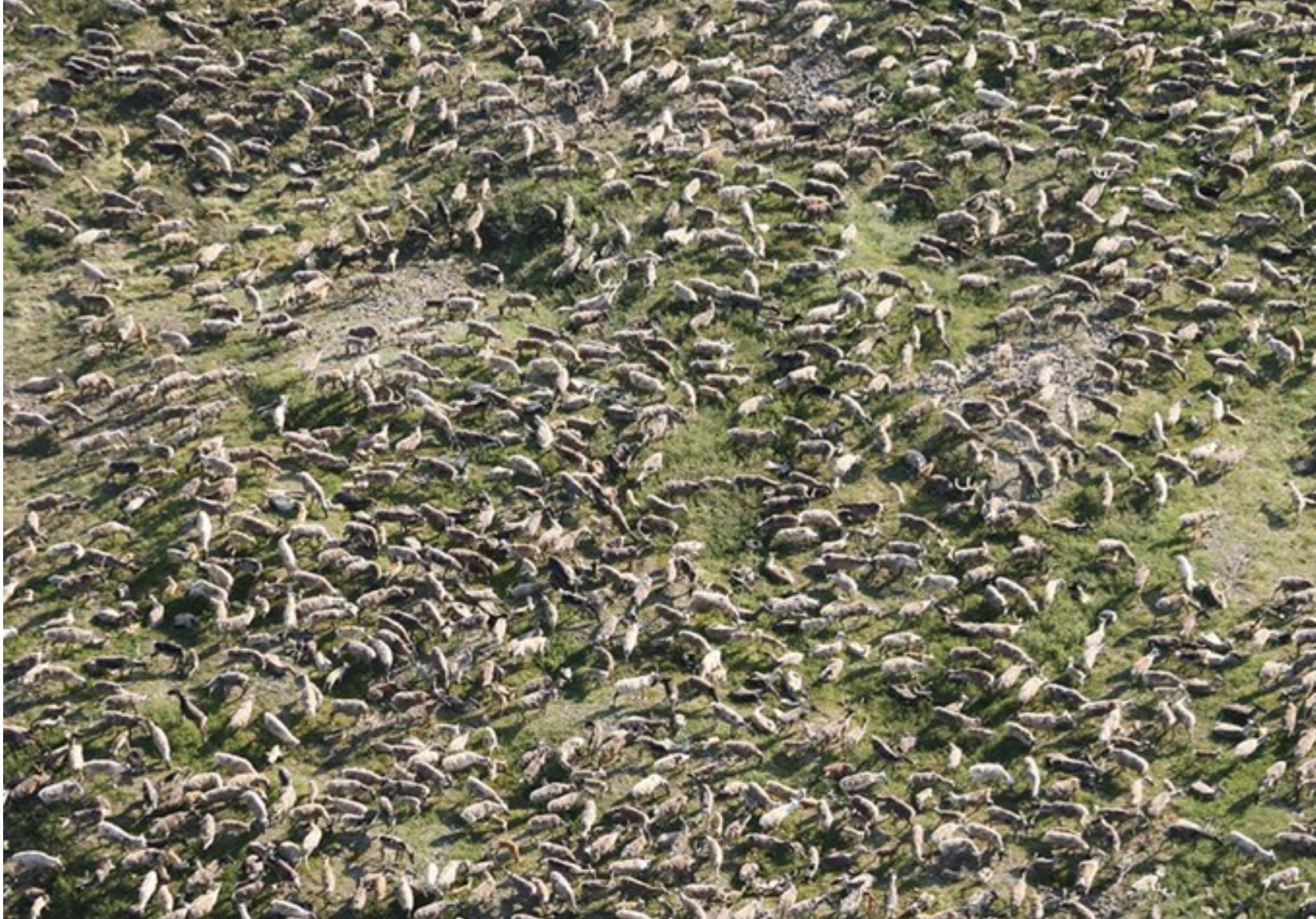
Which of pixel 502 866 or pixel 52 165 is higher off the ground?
pixel 52 165

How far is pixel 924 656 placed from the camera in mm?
57188

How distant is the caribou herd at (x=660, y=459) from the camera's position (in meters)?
52.7

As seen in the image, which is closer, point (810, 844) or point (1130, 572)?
point (810, 844)

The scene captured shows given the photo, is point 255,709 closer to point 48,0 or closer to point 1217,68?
point 48,0

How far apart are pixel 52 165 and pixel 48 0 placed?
9.75 metres

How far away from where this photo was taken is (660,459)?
61.9m

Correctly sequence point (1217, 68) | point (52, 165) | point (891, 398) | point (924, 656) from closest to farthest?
point (924, 656) → point (891, 398) → point (52, 165) → point (1217, 68)

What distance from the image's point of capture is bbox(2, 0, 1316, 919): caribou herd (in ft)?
173

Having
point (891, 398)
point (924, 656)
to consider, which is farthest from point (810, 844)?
point (891, 398)

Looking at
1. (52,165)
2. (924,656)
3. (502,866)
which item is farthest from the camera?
(52,165)

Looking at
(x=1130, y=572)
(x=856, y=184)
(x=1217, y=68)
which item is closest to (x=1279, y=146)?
(x=1217, y=68)

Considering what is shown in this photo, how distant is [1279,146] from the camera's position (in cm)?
7356

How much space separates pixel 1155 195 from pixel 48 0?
129 feet

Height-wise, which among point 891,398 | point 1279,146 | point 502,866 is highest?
point 1279,146
